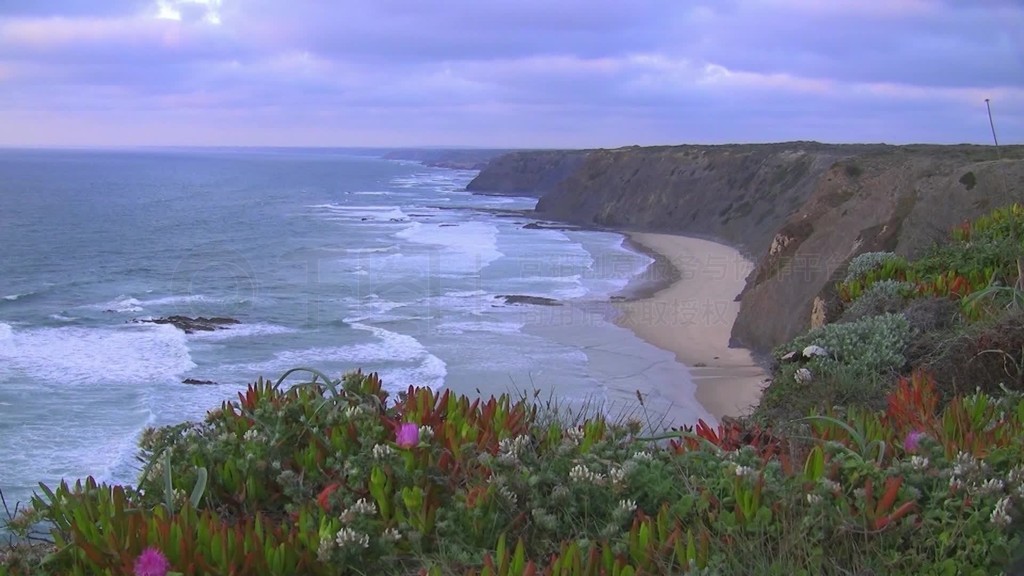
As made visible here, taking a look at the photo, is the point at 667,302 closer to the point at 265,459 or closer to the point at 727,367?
the point at 727,367

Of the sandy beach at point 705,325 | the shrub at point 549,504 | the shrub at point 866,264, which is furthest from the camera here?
the sandy beach at point 705,325

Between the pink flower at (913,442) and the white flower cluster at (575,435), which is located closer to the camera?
the pink flower at (913,442)

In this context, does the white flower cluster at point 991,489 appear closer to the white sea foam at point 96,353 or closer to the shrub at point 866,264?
the shrub at point 866,264

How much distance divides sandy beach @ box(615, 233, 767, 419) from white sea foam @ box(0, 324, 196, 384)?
33.6ft

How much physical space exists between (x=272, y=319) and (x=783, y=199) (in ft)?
105

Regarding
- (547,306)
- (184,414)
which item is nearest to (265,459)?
(184,414)

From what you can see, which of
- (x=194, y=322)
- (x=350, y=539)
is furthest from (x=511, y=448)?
(x=194, y=322)

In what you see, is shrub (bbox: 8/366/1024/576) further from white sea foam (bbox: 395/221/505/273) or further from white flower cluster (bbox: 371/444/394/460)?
white sea foam (bbox: 395/221/505/273)

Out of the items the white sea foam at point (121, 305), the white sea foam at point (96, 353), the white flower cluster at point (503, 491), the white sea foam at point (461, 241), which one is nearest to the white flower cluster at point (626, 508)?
the white flower cluster at point (503, 491)

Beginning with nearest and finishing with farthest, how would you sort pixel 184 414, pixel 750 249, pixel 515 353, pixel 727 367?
pixel 184 414 < pixel 727 367 < pixel 515 353 < pixel 750 249

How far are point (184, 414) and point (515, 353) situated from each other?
7.07 m

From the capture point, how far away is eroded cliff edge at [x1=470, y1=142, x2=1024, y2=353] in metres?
17.3

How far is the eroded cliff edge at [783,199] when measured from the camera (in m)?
17.3

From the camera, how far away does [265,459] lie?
3.18 m
